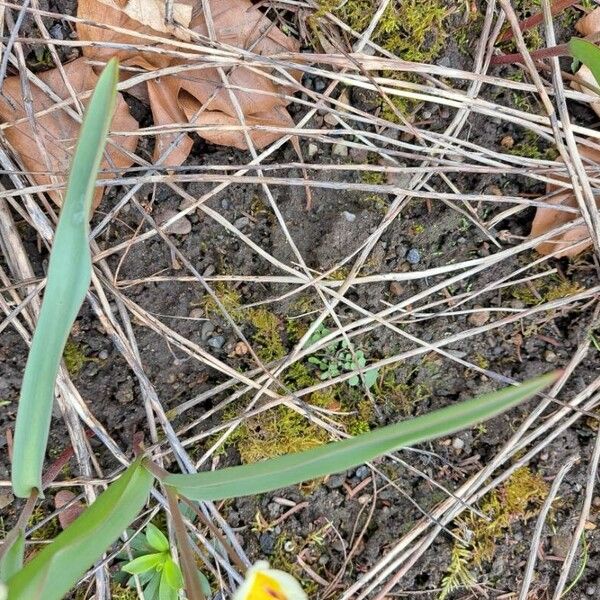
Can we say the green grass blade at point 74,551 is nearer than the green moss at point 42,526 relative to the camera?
Yes

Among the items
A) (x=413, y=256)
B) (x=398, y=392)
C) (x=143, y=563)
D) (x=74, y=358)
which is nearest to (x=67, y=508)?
(x=143, y=563)

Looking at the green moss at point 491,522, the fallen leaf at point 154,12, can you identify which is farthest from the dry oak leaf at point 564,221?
the fallen leaf at point 154,12

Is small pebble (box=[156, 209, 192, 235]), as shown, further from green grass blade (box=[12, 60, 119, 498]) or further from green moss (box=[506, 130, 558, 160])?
green moss (box=[506, 130, 558, 160])

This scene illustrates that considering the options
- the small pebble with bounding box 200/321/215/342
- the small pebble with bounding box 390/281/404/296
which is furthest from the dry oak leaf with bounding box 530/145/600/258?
the small pebble with bounding box 200/321/215/342

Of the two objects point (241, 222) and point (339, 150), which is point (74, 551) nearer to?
point (241, 222)

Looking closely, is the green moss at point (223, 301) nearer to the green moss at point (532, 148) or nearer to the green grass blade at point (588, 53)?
the green moss at point (532, 148)

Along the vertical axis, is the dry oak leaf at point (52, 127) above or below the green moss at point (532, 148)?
above

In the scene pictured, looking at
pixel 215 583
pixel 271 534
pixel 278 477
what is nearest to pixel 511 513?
pixel 271 534
